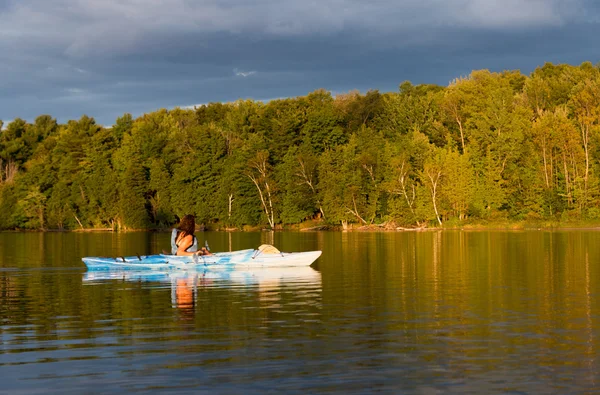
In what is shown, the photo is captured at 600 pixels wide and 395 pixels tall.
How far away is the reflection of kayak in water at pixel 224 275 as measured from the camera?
29891mm

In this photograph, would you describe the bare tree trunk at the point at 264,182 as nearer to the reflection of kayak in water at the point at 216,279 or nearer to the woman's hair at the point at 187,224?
the reflection of kayak in water at the point at 216,279

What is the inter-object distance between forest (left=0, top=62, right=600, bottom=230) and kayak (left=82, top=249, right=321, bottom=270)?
55809 millimetres

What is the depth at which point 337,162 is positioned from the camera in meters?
99.4

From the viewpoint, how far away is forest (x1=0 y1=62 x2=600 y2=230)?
89.3 metres

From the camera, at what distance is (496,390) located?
38.9 ft

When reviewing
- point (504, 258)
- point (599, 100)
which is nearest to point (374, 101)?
point (599, 100)

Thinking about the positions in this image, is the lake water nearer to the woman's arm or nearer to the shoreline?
the woman's arm

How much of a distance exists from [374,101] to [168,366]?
105 meters

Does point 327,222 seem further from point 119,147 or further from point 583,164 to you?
point 119,147

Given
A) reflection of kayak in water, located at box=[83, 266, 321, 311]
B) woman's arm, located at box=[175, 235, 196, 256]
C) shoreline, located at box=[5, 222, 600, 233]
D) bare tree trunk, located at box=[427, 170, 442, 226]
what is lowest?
reflection of kayak in water, located at box=[83, 266, 321, 311]

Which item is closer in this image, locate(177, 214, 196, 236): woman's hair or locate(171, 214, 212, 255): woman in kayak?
locate(177, 214, 196, 236): woman's hair

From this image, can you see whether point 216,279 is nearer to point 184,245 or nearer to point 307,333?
point 184,245

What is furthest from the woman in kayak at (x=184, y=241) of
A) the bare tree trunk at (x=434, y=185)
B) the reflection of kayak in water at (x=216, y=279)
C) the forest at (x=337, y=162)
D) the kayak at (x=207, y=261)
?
the forest at (x=337, y=162)


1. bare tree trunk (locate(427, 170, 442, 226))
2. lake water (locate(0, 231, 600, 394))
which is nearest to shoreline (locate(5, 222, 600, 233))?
bare tree trunk (locate(427, 170, 442, 226))
